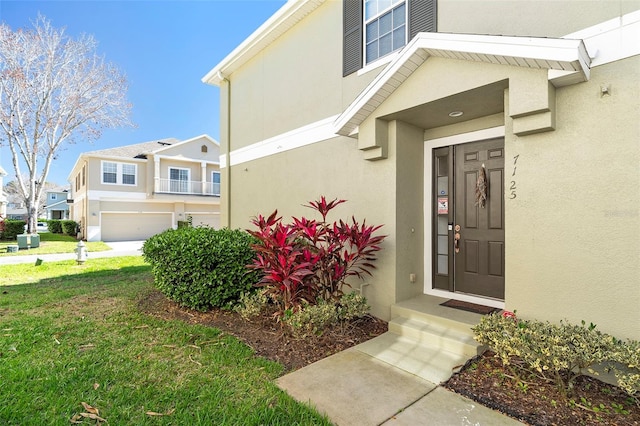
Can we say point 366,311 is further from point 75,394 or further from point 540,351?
point 75,394

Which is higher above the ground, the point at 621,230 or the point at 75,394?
the point at 621,230

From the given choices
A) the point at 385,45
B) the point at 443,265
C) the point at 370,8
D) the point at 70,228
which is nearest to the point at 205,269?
the point at 443,265

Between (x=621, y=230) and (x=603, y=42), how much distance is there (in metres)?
1.91

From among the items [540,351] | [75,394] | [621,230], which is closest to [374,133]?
[621,230]

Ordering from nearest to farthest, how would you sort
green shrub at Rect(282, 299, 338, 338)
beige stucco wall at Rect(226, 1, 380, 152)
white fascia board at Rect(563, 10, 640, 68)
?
white fascia board at Rect(563, 10, 640, 68) < green shrub at Rect(282, 299, 338, 338) < beige stucco wall at Rect(226, 1, 380, 152)

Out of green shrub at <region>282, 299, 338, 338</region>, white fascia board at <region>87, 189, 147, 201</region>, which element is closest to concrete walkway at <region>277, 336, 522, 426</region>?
green shrub at <region>282, 299, 338, 338</region>

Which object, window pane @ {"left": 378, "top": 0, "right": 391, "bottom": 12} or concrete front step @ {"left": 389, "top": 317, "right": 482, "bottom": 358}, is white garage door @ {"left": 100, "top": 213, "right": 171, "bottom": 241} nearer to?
window pane @ {"left": 378, "top": 0, "right": 391, "bottom": 12}

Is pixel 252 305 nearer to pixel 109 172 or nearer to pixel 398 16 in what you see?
pixel 398 16

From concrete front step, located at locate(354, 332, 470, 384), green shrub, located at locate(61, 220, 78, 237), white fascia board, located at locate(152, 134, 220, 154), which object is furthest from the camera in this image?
green shrub, located at locate(61, 220, 78, 237)

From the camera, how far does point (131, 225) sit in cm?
2189

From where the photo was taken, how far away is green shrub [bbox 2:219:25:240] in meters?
17.8

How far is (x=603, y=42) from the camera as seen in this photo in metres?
3.13

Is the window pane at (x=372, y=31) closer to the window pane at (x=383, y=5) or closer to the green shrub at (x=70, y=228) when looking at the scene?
the window pane at (x=383, y=5)

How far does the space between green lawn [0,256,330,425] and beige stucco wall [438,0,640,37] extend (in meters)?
4.74
